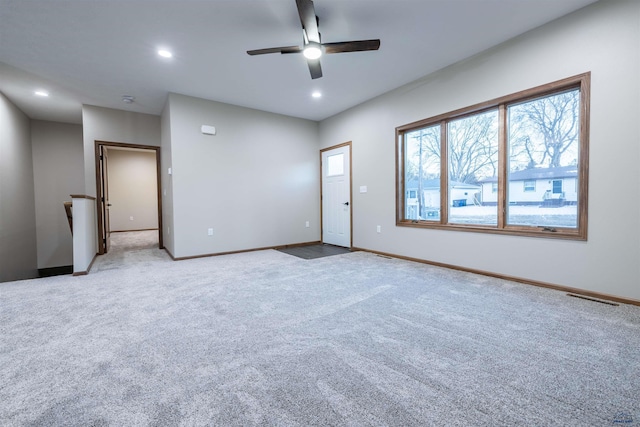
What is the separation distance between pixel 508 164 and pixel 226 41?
3573mm

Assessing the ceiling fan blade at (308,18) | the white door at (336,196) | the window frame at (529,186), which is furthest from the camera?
the white door at (336,196)

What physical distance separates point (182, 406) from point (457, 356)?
1.52 metres

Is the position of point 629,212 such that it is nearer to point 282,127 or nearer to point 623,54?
point 623,54

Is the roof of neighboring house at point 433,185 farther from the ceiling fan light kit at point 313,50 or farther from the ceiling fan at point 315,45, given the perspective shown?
the ceiling fan light kit at point 313,50

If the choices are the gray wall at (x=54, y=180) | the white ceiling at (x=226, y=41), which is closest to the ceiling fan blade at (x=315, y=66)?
the white ceiling at (x=226, y=41)

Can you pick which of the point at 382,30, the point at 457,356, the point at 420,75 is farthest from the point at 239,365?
the point at 420,75

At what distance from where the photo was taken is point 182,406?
124 cm

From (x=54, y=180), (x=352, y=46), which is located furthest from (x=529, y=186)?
(x=54, y=180)

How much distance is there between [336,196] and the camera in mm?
5613

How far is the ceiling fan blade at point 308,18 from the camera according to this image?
201 cm

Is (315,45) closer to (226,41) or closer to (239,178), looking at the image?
(226,41)

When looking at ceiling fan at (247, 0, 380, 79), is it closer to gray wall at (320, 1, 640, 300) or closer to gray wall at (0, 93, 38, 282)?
gray wall at (320, 1, 640, 300)

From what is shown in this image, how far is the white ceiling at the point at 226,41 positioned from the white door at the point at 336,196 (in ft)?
4.58

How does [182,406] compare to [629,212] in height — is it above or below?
below
